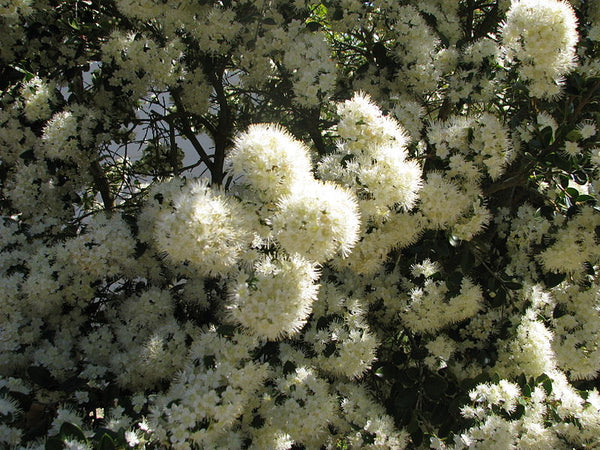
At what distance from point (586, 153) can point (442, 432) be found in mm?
1453

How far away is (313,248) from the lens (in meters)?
1.99

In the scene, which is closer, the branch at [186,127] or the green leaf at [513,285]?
the green leaf at [513,285]

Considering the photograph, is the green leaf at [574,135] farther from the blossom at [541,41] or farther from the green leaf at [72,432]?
the green leaf at [72,432]

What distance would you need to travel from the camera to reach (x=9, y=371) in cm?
245

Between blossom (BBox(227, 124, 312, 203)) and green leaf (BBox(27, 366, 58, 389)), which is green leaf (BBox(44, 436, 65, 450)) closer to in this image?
green leaf (BBox(27, 366, 58, 389))

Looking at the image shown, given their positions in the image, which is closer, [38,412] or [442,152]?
[38,412]

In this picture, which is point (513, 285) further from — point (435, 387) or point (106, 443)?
point (106, 443)

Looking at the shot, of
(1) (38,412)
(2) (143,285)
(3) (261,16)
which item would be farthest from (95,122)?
(1) (38,412)

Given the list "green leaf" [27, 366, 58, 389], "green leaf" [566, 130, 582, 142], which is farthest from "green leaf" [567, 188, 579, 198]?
"green leaf" [27, 366, 58, 389]

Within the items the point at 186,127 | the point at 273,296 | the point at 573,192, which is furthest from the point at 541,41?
the point at 186,127

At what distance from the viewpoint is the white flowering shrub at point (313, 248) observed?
208 cm

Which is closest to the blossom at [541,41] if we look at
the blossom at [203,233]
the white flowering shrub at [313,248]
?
the white flowering shrub at [313,248]

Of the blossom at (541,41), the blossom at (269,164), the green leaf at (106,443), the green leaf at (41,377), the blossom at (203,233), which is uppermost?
the blossom at (541,41)

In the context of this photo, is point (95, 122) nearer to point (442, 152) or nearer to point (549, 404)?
point (442, 152)
